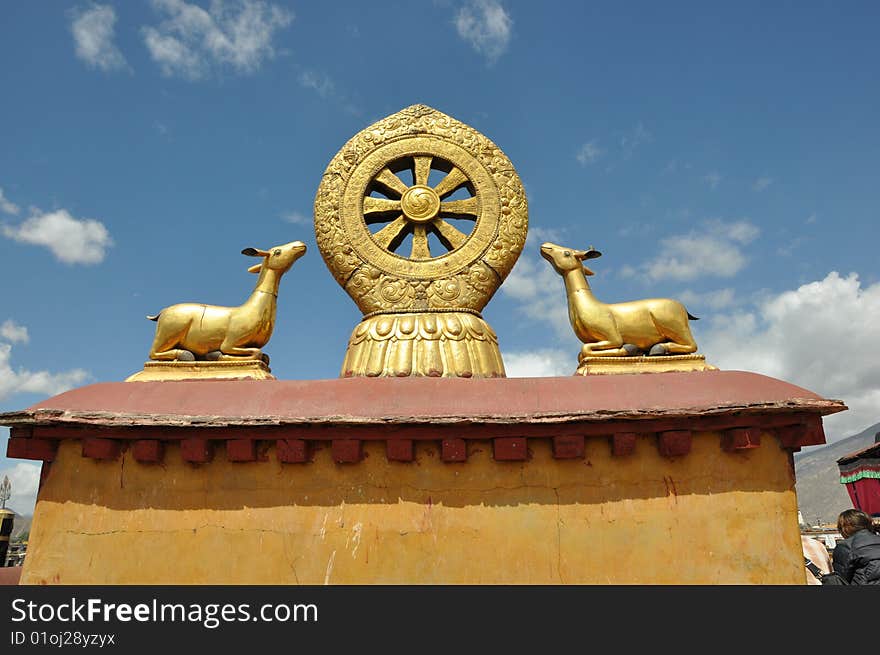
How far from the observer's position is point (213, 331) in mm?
5828

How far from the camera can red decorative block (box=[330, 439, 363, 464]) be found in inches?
193

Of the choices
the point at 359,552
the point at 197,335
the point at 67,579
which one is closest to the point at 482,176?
the point at 197,335

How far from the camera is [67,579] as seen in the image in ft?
16.2

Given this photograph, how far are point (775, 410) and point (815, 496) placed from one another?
10753 cm

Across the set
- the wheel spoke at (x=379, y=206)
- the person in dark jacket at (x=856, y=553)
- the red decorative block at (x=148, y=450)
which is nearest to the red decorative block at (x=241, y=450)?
the red decorative block at (x=148, y=450)

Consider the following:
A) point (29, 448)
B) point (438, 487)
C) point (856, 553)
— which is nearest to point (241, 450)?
point (438, 487)

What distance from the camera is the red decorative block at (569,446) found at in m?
4.88

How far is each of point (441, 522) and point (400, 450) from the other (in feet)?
2.12

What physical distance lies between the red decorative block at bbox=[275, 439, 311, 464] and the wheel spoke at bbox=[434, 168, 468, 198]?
10.3ft

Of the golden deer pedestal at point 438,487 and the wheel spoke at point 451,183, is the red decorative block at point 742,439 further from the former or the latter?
the wheel spoke at point 451,183

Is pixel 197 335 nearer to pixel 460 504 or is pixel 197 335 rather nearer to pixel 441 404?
pixel 441 404

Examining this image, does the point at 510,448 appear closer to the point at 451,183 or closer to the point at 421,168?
the point at 451,183

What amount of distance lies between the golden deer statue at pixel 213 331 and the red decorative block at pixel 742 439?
13.7 feet
